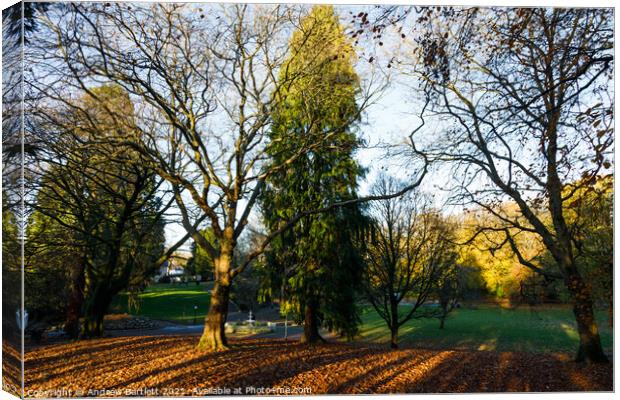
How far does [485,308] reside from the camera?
7.18 metres

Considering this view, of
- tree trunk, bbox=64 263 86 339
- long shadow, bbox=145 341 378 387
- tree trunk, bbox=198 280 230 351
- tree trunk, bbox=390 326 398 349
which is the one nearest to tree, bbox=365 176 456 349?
tree trunk, bbox=390 326 398 349

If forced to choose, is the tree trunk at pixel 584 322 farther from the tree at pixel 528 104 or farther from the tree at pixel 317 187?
the tree at pixel 317 187

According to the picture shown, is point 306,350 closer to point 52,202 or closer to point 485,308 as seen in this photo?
point 485,308

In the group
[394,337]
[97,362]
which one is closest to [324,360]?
[394,337]

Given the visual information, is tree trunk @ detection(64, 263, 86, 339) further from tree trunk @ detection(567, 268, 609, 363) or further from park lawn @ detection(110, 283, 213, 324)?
tree trunk @ detection(567, 268, 609, 363)

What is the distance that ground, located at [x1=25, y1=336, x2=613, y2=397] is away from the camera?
16.8ft

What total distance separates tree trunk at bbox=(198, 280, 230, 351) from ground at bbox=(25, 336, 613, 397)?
0.20 metres

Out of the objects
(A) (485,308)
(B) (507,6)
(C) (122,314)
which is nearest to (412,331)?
(A) (485,308)

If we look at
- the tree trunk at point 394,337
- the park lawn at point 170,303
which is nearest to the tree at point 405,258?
the tree trunk at point 394,337

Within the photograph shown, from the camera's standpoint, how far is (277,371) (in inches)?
216

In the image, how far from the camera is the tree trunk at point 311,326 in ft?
24.0

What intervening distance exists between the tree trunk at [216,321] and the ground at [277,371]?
7.8 inches

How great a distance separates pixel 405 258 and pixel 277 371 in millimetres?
2889

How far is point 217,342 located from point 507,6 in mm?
6360
